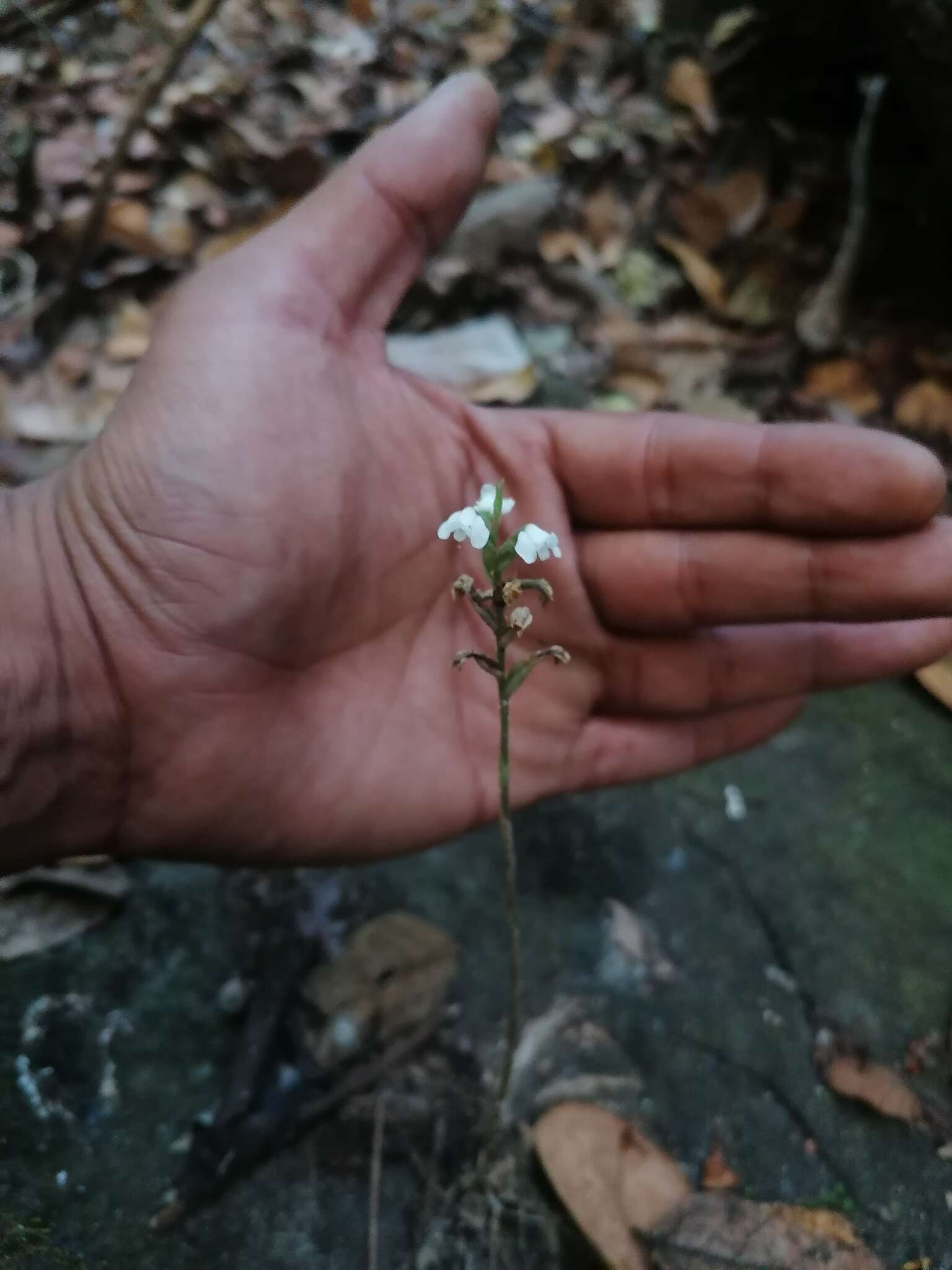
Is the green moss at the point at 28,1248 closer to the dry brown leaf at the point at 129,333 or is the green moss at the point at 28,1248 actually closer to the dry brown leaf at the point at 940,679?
the dry brown leaf at the point at 940,679

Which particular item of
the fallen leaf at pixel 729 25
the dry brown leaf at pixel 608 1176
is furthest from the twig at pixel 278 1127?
the fallen leaf at pixel 729 25

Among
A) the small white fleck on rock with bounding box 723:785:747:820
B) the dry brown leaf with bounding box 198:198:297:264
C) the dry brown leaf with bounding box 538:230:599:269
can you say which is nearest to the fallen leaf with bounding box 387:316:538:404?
the dry brown leaf with bounding box 538:230:599:269

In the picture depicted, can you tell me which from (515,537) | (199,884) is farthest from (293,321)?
(199,884)

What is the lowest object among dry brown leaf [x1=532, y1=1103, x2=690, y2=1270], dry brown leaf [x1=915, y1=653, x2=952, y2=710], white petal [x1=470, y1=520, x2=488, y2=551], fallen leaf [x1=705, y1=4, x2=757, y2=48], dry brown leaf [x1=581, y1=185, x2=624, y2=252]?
dry brown leaf [x1=532, y1=1103, x2=690, y2=1270]

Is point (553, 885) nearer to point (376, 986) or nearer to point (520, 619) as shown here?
point (376, 986)

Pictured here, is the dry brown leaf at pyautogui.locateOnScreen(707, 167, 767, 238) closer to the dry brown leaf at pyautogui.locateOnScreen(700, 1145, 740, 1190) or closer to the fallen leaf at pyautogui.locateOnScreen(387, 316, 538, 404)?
the fallen leaf at pyautogui.locateOnScreen(387, 316, 538, 404)

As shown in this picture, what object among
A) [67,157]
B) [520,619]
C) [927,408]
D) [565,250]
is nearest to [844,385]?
[927,408]
